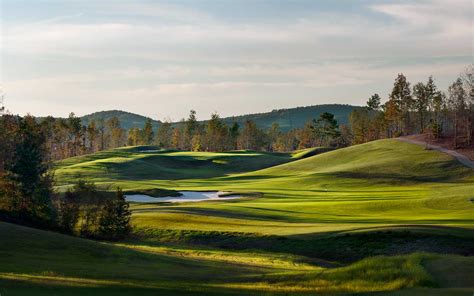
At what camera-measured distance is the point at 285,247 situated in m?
46.0

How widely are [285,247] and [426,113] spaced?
471 feet

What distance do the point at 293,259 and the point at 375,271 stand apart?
1464 centimetres

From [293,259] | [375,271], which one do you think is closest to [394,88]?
[293,259]

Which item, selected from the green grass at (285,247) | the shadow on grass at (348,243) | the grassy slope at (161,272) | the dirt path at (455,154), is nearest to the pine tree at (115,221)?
the green grass at (285,247)

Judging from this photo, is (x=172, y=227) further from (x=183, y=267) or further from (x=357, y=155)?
(x=357, y=155)

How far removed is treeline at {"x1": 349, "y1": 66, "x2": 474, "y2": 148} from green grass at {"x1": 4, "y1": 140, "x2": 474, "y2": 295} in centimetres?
1941

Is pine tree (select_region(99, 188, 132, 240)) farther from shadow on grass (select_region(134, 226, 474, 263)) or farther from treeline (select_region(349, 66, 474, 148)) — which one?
treeline (select_region(349, 66, 474, 148))

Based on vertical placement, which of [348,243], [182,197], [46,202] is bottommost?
[182,197]

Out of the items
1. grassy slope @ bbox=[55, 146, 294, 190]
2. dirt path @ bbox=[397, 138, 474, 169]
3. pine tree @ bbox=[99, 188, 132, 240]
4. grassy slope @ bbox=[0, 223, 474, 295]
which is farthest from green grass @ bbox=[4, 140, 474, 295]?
grassy slope @ bbox=[55, 146, 294, 190]

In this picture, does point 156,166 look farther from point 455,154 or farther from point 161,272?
point 161,272

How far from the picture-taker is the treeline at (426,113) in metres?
120

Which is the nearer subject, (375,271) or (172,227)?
(375,271)

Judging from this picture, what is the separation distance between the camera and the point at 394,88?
162625mm

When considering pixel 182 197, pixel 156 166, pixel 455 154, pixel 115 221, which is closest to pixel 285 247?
pixel 115 221
